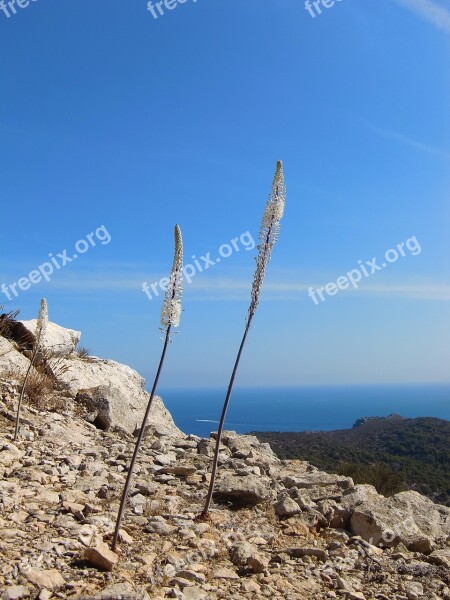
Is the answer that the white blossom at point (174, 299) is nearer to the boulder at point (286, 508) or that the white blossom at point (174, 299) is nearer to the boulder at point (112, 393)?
the boulder at point (286, 508)

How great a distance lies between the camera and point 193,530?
719 centimetres

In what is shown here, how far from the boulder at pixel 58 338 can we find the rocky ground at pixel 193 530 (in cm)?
431

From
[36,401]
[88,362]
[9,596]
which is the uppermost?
[88,362]

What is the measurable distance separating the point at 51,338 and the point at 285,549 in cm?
1144

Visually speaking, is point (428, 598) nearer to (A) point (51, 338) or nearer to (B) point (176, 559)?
(B) point (176, 559)

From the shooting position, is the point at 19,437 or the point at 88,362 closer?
the point at 19,437

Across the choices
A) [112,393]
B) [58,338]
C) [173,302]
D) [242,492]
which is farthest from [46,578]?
[58,338]

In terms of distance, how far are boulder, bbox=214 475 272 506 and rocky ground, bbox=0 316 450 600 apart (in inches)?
0.9

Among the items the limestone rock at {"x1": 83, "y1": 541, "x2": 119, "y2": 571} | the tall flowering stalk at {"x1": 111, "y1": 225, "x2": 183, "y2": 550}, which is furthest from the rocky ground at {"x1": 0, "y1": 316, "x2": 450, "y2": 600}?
the tall flowering stalk at {"x1": 111, "y1": 225, "x2": 183, "y2": 550}

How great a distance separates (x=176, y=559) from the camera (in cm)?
620

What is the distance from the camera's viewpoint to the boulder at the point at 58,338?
15.6m

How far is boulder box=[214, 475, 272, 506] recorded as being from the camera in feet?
28.7

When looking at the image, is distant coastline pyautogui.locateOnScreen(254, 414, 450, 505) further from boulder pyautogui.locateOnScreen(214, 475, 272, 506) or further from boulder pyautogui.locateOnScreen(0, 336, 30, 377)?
boulder pyautogui.locateOnScreen(0, 336, 30, 377)

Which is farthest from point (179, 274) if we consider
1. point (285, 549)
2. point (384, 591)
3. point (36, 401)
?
point (36, 401)
